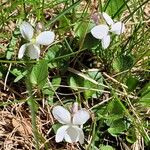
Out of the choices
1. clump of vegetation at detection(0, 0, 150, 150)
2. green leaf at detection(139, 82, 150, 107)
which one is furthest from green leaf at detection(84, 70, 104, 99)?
green leaf at detection(139, 82, 150, 107)

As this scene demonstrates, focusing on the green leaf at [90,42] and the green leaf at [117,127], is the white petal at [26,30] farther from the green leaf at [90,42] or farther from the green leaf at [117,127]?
the green leaf at [117,127]

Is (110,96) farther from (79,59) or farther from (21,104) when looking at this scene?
(21,104)

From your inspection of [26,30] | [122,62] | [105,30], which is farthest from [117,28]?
[26,30]

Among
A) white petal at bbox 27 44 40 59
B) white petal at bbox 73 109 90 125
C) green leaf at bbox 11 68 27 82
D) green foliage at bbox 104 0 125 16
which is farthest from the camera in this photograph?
green foliage at bbox 104 0 125 16

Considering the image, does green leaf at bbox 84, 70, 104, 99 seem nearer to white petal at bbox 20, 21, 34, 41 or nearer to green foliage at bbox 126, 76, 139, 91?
green foliage at bbox 126, 76, 139, 91

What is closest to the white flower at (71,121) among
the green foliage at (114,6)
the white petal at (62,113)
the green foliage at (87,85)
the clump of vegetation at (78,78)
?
the white petal at (62,113)

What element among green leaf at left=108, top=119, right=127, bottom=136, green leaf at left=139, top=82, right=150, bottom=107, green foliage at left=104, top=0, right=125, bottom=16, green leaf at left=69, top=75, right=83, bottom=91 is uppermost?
green foliage at left=104, top=0, right=125, bottom=16

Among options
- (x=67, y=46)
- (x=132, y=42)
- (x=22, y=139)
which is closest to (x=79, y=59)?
(x=67, y=46)
